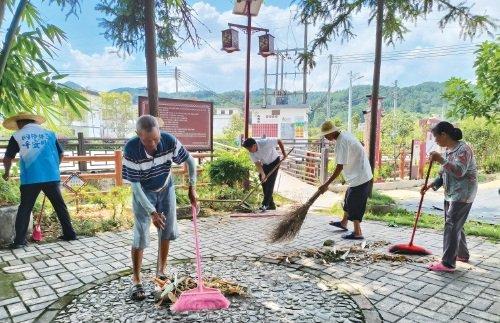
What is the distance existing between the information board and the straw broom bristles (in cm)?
446

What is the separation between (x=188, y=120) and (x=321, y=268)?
5.69 metres

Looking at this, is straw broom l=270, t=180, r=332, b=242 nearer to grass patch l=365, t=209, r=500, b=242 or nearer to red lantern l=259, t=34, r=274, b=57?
grass patch l=365, t=209, r=500, b=242

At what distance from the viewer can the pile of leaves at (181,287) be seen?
137 inches

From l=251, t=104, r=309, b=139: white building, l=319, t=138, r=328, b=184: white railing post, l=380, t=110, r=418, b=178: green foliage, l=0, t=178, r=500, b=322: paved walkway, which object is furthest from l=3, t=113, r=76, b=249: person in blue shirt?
l=251, t=104, r=309, b=139: white building

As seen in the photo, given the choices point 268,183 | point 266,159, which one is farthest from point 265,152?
point 268,183

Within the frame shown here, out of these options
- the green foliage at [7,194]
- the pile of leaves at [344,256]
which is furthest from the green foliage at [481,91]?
the green foliage at [7,194]

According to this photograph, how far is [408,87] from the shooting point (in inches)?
4043

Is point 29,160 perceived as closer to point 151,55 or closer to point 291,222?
point 151,55

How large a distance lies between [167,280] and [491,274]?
3693 mm

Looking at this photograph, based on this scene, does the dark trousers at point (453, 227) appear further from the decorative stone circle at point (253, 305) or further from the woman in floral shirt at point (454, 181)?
the decorative stone circle at point (253, 305)

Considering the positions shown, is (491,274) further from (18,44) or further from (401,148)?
(401,148)

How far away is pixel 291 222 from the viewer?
204 inches

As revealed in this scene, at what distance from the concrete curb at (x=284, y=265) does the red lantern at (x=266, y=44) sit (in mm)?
6945

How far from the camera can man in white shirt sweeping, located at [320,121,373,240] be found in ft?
18.1
